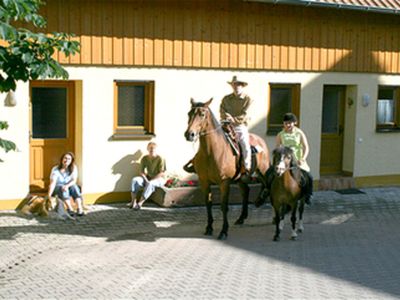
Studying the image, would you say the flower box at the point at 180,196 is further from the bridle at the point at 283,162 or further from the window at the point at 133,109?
the bridle at the point at 283,162

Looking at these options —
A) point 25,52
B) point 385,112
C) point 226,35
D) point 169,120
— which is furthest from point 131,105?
point 385,112

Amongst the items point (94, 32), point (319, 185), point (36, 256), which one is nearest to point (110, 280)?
point (36, 256)

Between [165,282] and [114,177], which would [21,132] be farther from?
[165,282]

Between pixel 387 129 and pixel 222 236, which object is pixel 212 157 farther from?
pixel 387 129

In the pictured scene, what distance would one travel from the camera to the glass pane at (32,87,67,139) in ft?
43.2

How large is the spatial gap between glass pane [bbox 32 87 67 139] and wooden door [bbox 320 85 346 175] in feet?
22.1

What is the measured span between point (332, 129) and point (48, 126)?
24.3 ft

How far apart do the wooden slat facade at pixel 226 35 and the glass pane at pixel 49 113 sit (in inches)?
38.8

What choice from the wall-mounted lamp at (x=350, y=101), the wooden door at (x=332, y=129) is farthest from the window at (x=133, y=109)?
the wall-mounted lamp at (x=350, y=101)

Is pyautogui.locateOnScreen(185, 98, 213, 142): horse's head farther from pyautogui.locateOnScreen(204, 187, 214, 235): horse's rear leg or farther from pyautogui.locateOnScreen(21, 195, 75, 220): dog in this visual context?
pyautogui.locateOnScreen(21, 195, 75, 220): dog

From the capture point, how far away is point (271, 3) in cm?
1462

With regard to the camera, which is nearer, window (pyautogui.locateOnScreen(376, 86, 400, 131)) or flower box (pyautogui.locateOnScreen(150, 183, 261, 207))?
flower box (pyautogui.locateOnScreen(150, 183, 261, 207))

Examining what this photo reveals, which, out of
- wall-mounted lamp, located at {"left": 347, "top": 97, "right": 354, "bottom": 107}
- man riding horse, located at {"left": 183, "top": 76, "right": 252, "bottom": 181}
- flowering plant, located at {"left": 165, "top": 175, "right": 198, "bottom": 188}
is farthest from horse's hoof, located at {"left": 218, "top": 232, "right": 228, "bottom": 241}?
wall-mounted lamp, located at {"left": 347, "top": 97, "right": 354, "bottom": 107}

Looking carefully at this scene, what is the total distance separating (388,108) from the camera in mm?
16969
